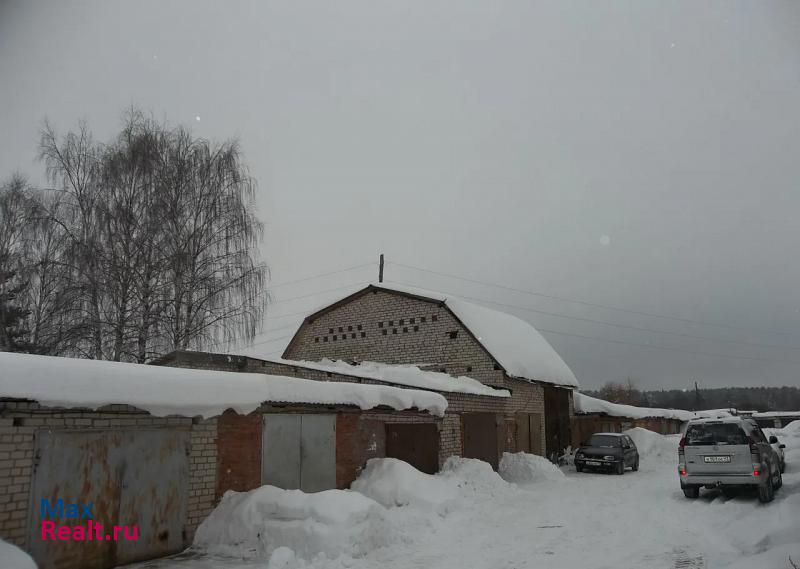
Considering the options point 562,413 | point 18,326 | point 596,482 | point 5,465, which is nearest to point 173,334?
point 18,326

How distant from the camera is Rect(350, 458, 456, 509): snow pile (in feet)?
40.1

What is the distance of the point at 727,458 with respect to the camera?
12773 mm

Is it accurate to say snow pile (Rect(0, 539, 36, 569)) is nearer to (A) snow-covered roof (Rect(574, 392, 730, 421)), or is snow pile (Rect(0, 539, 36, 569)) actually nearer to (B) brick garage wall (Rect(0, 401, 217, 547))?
(B) brick garage wall (Rect(0, 401, 217, 547))

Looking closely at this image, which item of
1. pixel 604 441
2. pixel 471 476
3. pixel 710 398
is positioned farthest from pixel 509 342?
pixel 710 398

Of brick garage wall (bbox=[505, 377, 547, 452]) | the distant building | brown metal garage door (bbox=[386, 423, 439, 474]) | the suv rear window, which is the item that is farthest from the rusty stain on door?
brick garage wall (bbox=[505, 377, 547, 452])

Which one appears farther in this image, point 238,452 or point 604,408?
point 604,408

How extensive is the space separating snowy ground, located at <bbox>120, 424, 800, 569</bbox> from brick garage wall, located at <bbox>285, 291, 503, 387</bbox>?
8.89m

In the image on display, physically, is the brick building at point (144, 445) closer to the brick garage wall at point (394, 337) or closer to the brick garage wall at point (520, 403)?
the brick garage wall at point (520, 403)

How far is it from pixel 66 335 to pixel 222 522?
1157 cm

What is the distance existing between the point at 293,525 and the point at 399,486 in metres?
3.86

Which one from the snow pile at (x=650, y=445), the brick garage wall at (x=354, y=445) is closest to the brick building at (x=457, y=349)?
the snow pile at (x=650, y=445)

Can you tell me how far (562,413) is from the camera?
29781mm

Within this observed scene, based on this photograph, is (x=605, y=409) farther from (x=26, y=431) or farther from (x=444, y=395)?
(x=26, y=431)

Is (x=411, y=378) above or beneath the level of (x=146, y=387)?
above
